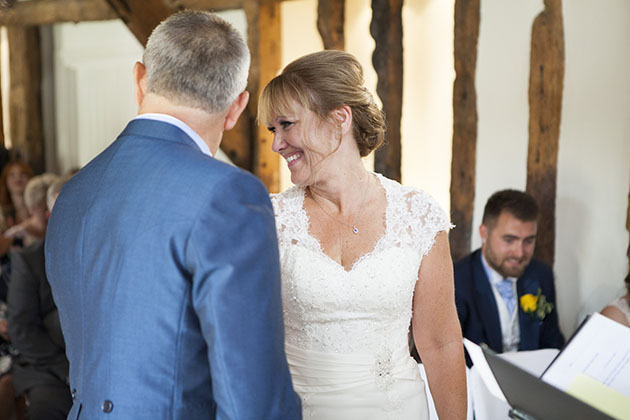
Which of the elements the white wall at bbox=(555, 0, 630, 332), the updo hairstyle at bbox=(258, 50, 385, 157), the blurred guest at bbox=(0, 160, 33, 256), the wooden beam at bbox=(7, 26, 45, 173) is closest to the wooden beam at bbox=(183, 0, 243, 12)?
the wooden beam at bbox=(7, 26, 45, 173)

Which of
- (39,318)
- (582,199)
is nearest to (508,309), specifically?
(582,199)

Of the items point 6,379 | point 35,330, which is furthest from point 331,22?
point 6,379

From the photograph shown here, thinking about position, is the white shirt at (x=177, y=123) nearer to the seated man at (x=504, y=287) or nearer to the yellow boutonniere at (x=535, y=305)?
the seated man at (x=504, y=287)

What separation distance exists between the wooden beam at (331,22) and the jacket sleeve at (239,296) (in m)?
3.55

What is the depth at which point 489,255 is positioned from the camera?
3.24 metres

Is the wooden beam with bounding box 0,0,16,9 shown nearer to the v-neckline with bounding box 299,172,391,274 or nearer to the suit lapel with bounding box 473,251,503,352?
the v-neckline with bounding box 299,172,391,274

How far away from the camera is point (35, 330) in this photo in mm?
3191

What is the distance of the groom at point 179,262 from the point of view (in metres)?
1.08

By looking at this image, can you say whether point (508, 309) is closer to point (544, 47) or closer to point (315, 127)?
point (544, 47)

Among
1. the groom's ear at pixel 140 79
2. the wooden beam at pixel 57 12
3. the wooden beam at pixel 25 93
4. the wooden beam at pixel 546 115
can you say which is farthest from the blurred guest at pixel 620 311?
the wooden beam at pixel 25 93

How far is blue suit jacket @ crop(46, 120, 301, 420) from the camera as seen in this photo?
1.08m

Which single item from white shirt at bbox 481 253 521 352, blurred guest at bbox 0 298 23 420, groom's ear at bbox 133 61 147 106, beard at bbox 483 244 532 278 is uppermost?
groom's ear at bbox 133 61 147 106

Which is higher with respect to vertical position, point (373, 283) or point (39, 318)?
point (373, 283)

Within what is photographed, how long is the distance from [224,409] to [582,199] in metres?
2.92
